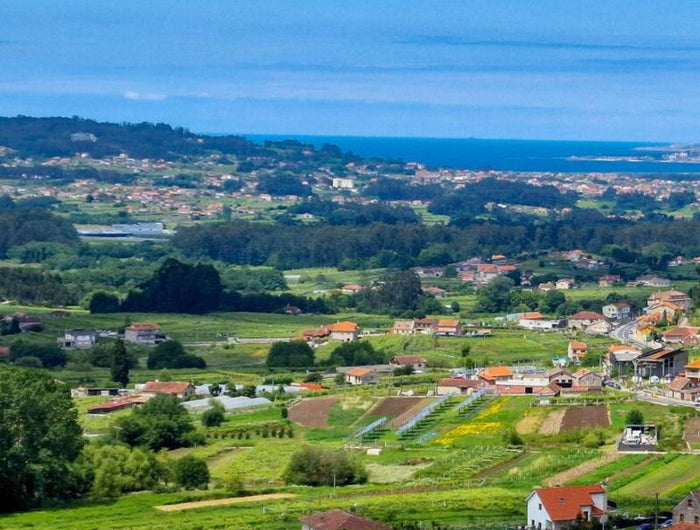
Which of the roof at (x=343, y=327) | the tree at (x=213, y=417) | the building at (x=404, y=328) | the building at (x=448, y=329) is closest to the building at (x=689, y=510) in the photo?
the tree at (x=213, y=417)

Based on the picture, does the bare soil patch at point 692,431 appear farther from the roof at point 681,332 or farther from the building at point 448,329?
the building at point 448,329

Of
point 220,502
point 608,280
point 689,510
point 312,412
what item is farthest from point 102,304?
point 689,510

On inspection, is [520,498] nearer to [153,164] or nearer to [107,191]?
[107,191]

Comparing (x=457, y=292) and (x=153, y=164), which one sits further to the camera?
(x=153, y=164)

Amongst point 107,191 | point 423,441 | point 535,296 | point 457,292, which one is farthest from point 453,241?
point 423,441

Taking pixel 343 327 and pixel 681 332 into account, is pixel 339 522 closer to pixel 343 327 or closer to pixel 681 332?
pixel 681 332

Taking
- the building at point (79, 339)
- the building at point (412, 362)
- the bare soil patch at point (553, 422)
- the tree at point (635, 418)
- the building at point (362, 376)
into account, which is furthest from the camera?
the building at point (79, 339)
